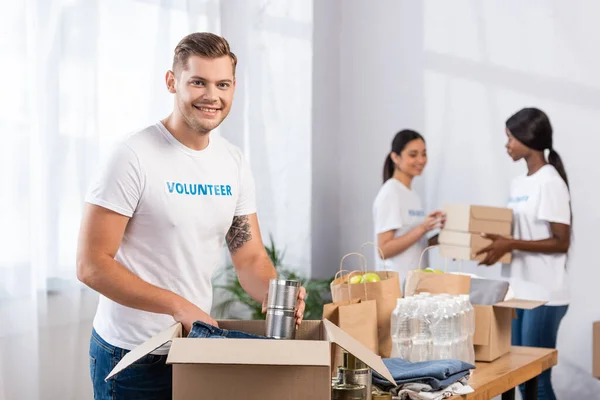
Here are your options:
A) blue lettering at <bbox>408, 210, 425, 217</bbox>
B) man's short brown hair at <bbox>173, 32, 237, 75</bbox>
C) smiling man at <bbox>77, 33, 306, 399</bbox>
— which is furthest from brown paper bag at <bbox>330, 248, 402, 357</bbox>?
blue lettering at <bbox>408, 210, 425, 217</bbox>

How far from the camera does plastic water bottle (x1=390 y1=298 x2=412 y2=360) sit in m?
2.14

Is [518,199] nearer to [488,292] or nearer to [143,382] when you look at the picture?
[488,292]

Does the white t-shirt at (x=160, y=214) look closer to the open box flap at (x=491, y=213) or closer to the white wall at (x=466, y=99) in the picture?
the open box flap at (x=491, y=213)

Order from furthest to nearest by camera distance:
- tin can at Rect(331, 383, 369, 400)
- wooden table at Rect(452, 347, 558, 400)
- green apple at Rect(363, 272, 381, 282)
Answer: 1. green apple at Rect(363, 272, 381, 282)
2. wooden table at Rect(452, 347, 558, 400)
3. tin can at Rect(331, 383, 369, 400)

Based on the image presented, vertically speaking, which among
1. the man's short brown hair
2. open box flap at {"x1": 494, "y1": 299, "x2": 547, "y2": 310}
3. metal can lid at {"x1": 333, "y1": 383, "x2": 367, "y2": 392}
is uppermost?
the man's short brown hair

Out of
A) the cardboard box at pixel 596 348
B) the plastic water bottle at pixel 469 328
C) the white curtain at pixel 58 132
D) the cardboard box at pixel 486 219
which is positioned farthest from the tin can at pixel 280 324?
the cardboard box at pixel 596 348

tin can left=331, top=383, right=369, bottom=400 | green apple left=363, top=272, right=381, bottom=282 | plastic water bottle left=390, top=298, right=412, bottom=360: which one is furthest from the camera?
green apple left=363, top=272, right=381, bottom=282

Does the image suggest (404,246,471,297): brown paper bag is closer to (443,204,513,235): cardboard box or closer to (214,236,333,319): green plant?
(443,204,513,235): cardboard box

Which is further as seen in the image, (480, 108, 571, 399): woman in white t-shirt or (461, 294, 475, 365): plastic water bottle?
(480, 108, 571, 399): woman in white t-shirt

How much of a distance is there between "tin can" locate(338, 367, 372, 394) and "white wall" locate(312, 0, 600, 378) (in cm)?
278

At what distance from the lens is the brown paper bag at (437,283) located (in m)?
2.35

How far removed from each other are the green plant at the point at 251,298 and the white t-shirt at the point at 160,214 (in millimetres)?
2257

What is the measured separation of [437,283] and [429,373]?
1.90ft

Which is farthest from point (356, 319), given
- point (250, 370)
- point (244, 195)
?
point (250, 370)
